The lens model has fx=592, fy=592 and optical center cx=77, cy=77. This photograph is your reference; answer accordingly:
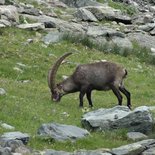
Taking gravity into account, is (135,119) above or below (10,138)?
below

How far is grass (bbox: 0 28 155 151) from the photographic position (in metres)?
14.3

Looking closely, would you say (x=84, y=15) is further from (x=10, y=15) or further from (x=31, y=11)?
(x=10, y=15)

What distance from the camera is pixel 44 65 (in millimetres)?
24969

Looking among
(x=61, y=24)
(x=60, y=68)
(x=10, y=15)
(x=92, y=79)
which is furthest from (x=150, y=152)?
(x=61, y=24)

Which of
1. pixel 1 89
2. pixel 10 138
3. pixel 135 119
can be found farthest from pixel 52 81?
pixel 10 138

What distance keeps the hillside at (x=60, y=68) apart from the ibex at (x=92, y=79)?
18.0 inches

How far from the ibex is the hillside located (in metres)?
0.46

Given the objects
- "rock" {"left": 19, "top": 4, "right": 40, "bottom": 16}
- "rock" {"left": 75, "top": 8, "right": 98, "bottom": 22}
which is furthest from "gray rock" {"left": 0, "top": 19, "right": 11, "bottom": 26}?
"rock" {"left": 75, "top": 8, "right": 98, "bottom": 22}

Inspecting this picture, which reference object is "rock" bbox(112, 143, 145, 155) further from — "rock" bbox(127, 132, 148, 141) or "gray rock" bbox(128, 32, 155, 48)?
"gray rock" bbox(128, 32, 155, 48)

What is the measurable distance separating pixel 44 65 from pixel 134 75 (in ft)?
13.3

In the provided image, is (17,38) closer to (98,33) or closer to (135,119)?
(98,33)

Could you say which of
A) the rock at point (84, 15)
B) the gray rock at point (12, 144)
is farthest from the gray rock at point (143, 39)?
the gray rock at point (12, 144)

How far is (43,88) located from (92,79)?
277 cm

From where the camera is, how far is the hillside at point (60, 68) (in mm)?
14664
